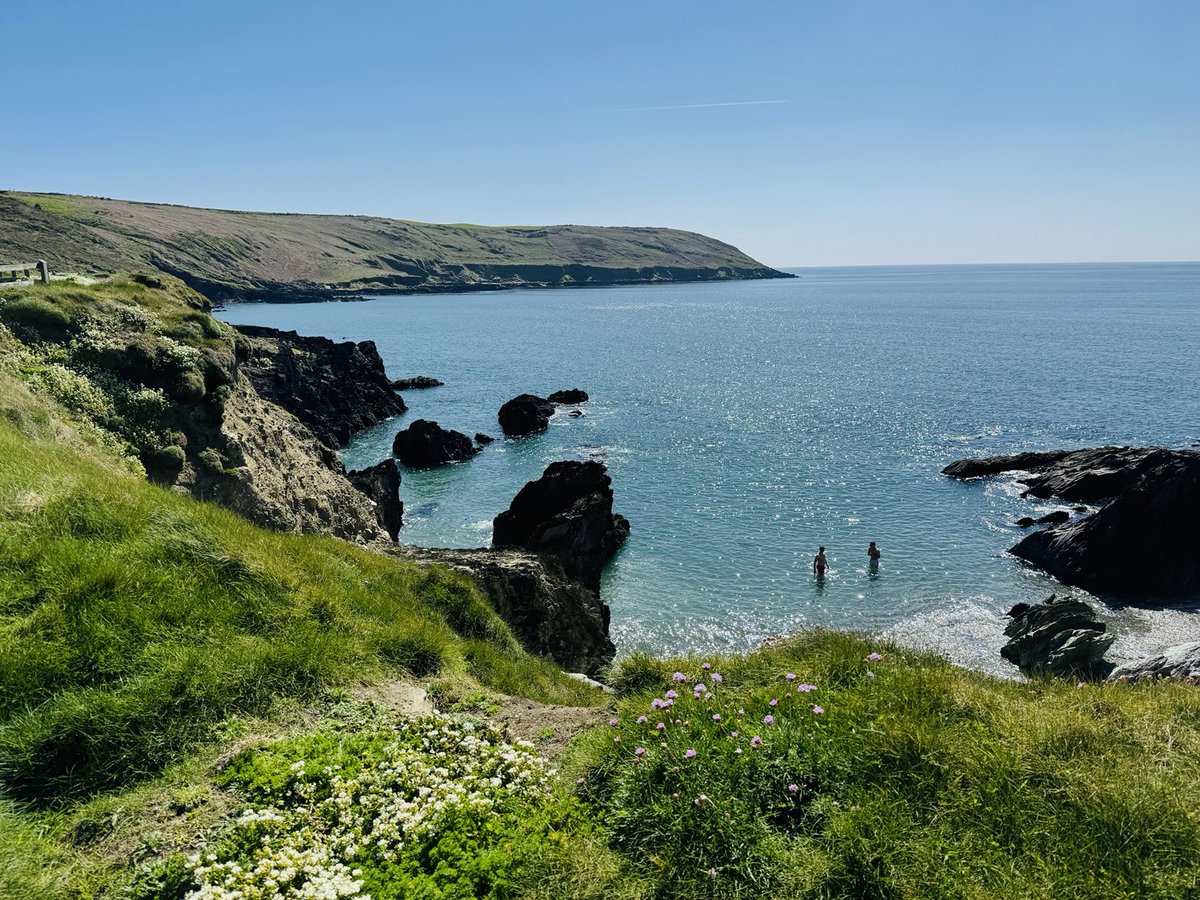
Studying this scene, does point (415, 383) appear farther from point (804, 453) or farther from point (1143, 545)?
point (1143, 545)

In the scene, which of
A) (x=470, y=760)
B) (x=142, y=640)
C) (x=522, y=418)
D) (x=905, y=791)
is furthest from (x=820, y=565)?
(x=522, y=418)

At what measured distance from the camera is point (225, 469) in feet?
64.4

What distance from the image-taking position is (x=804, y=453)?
54500 millimetres

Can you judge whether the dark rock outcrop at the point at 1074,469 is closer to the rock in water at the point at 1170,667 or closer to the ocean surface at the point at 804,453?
the ocean surface at the point at 804,453

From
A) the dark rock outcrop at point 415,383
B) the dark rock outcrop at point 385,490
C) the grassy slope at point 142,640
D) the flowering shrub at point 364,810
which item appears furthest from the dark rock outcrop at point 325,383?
the flowering shrub at point 364,810

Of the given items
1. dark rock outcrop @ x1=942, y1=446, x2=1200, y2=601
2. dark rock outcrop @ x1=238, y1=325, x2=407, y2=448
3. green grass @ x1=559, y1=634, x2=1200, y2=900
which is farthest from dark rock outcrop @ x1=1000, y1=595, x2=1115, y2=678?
dark rock outcrop @ x1=238, y1=325, x2=407, y2=448

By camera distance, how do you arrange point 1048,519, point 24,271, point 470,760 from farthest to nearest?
point 1048,519 → point 24,271 → point 470,760

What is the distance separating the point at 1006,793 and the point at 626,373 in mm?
89580

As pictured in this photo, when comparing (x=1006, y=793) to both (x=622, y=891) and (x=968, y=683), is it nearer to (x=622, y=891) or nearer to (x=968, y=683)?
(x=968, y=683)

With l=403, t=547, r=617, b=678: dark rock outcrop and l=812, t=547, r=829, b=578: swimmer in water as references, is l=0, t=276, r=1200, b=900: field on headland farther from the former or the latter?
l=812, t=547, r=829, b=578: swimmer in water

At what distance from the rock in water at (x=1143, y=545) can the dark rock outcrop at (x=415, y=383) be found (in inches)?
2756

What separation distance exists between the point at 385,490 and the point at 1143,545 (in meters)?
37.9

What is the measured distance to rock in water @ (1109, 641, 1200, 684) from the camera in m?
16.3

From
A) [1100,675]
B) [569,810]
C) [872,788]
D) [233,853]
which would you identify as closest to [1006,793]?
[872,788]
